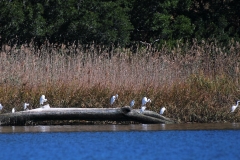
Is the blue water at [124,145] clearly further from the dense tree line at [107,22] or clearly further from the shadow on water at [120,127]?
the dense tree line at [107,22]

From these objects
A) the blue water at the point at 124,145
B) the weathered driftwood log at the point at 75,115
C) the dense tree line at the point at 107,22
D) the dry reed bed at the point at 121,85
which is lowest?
the blue water at the point at 124,145

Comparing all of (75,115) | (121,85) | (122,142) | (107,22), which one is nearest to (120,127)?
(75,115)

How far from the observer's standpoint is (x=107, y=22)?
92.1ft

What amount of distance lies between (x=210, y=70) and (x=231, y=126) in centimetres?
450

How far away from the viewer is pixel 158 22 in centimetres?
2950

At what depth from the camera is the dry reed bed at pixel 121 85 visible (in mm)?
20625

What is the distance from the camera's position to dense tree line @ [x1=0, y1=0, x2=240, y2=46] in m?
27.7

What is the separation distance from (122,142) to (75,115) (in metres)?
3.16

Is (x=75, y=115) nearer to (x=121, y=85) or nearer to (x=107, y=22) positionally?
(x=121, y=85)

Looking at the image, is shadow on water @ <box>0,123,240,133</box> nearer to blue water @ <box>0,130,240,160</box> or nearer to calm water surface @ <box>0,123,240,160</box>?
calm water surface @ <box>0,123,240,160</box>

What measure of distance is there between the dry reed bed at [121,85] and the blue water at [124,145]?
9.23ft

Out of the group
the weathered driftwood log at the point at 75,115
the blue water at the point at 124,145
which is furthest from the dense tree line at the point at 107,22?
the blue water at the point at 124,145

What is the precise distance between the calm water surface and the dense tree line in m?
7.96

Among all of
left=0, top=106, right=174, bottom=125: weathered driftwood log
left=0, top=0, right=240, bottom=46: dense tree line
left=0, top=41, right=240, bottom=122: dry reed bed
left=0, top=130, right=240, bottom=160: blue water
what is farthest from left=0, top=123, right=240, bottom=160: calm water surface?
left=0, top=0, right=240, bottom=46: dense tree line
